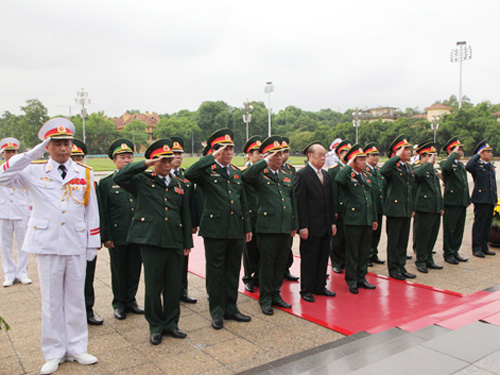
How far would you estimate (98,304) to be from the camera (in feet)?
16.8

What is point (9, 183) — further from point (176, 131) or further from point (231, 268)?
point (176, 131)

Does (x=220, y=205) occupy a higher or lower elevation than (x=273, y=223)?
higher

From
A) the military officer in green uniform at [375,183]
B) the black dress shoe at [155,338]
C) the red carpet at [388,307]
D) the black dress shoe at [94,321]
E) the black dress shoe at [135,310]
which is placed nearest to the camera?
the black dress shoe at [155,338]

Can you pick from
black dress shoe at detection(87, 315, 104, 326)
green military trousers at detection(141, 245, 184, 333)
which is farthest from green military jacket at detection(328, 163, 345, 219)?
black dress shoe at detection(87, 315, 104, 326)

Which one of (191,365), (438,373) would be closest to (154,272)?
(191,365)

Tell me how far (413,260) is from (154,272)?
17.2ft

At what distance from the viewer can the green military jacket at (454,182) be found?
7422 millimetres

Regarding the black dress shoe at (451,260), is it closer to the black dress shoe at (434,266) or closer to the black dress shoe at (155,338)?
the black dress shoe at (434,266)

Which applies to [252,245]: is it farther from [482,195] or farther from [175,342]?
[482,195]

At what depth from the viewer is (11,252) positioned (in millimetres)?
5992

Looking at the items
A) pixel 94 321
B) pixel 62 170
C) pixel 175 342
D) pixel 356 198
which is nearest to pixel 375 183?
pixel 356 198

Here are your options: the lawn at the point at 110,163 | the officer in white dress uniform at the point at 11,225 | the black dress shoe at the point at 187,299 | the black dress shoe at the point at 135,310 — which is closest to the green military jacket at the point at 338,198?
the black dress shoe at the point at 187,299

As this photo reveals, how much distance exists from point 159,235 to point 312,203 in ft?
7.42

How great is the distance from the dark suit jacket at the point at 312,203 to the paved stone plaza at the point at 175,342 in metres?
1.22
